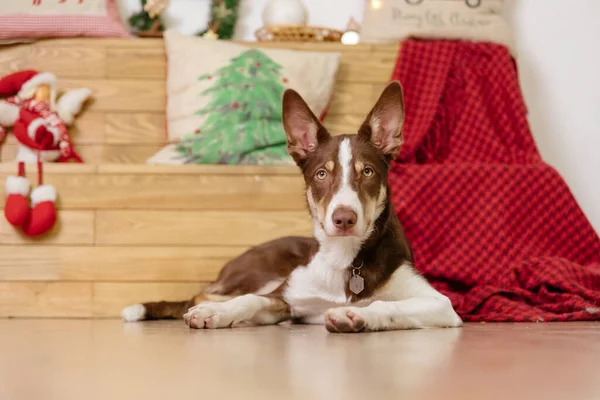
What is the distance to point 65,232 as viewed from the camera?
3229mm

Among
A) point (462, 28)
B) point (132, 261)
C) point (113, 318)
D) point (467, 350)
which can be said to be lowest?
point (113, 318)

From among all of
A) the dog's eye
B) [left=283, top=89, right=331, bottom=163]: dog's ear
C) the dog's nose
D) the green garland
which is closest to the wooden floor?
the dog's nose

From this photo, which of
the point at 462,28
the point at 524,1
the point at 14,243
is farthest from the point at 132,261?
the point at 524,1

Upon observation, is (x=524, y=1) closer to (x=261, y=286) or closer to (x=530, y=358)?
(x=261, y=286)

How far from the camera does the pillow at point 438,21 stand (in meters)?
4.06

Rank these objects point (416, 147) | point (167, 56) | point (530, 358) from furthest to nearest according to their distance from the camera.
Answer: point (167, 56), point (416, 147), point (530, 358)

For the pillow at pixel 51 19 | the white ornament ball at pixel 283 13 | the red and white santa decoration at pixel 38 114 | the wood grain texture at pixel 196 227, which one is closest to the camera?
the wood grain texture at pixel 196 227

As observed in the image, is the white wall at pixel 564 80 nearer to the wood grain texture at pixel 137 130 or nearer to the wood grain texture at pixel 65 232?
the wood grain texture at pixel 137 130

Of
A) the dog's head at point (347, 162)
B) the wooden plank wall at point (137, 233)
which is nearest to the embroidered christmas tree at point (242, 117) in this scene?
the wooden plank wall at point (137, 233)

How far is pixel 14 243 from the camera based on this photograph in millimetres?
3203

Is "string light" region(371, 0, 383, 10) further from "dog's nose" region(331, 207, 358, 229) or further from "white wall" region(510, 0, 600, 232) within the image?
"dog's nose" region(331, 207, 358, 229)

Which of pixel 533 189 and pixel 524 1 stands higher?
pixel 524 1

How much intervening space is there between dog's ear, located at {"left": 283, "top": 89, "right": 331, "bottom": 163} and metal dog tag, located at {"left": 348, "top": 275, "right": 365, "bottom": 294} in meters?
0.47

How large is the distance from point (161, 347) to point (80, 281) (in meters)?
1.52
